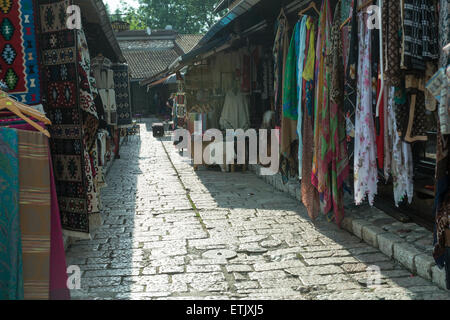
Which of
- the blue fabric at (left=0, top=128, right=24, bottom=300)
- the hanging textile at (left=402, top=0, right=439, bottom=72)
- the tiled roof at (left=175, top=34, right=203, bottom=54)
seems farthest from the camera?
the tiled roof at (left=175, top=34, right=203, bottom=54)

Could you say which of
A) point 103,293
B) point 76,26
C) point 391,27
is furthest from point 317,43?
point 103,293

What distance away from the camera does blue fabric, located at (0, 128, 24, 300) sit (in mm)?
2789

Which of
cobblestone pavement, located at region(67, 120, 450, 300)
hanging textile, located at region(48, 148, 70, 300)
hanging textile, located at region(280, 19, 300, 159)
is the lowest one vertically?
cobblestone pavement, located at region(67, 120, 450, 300)

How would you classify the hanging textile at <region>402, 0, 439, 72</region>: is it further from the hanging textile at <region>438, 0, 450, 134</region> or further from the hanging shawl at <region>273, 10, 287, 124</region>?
the hanging shawl at <region>273, 10, 287, 124</region>

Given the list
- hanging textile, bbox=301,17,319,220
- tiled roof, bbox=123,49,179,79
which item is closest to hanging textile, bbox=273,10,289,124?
hanging textile, bbox=301,17,319,220

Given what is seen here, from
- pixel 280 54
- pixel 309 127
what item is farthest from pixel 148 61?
pixel 309 127

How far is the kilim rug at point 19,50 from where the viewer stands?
3.78 metres

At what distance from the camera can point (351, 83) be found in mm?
5141

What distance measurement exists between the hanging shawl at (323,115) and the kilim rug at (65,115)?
295 cm

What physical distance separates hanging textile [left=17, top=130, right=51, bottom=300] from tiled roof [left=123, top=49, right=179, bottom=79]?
3389cm

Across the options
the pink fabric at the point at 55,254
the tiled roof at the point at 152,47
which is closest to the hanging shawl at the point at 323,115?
the pink fabric at the point at 55,254

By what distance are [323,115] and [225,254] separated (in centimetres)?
209

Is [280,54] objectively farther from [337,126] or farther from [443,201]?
[443,201]

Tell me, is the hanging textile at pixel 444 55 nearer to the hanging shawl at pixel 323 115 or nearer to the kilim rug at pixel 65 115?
the hanging shawl at pixel 323 115
